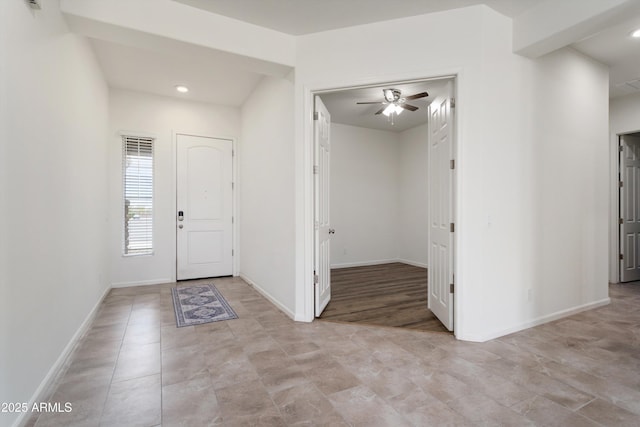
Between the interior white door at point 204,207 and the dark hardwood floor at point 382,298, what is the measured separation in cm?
205

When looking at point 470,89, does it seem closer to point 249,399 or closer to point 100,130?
point 249,399

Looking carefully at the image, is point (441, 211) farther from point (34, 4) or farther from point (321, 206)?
point (34, 4)

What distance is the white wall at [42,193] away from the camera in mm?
1620

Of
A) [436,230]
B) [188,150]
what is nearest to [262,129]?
[188,150]

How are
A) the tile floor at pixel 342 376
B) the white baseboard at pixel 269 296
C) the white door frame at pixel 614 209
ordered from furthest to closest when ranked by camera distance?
1. the white door frame at pixel 614 209
2. the white baseboard at pixel 269 296
3. the tile floor at pixel 342 376

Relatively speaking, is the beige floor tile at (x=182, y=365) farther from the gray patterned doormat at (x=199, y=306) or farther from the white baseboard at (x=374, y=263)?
the white baseboard at (x=374, y=263)

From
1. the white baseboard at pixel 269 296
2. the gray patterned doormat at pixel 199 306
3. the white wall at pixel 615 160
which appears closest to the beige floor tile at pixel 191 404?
the gray patterned doormat at pixel 199 306

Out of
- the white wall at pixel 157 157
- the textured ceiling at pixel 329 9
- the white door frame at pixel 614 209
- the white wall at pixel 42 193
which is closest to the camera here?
the white wall at pixel 42 193

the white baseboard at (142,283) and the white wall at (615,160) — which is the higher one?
the white wall at (615,160)

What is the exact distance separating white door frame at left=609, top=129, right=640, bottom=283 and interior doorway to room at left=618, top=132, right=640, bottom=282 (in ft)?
0.10

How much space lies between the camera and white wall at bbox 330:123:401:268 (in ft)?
21.1

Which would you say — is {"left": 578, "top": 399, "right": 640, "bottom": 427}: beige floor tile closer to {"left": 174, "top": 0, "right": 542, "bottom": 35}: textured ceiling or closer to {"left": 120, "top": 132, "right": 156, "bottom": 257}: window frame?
{"left": 174, "top": 0, "right": 542, "bottom": 35}: textured ceiling

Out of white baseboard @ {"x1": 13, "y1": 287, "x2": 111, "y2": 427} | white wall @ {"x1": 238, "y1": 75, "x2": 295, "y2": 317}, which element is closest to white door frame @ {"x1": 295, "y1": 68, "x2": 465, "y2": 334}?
white wall @ {"x1": 238, "y1": 75, "x2": 295, "y2": 317}

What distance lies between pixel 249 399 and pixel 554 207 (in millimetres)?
3396
